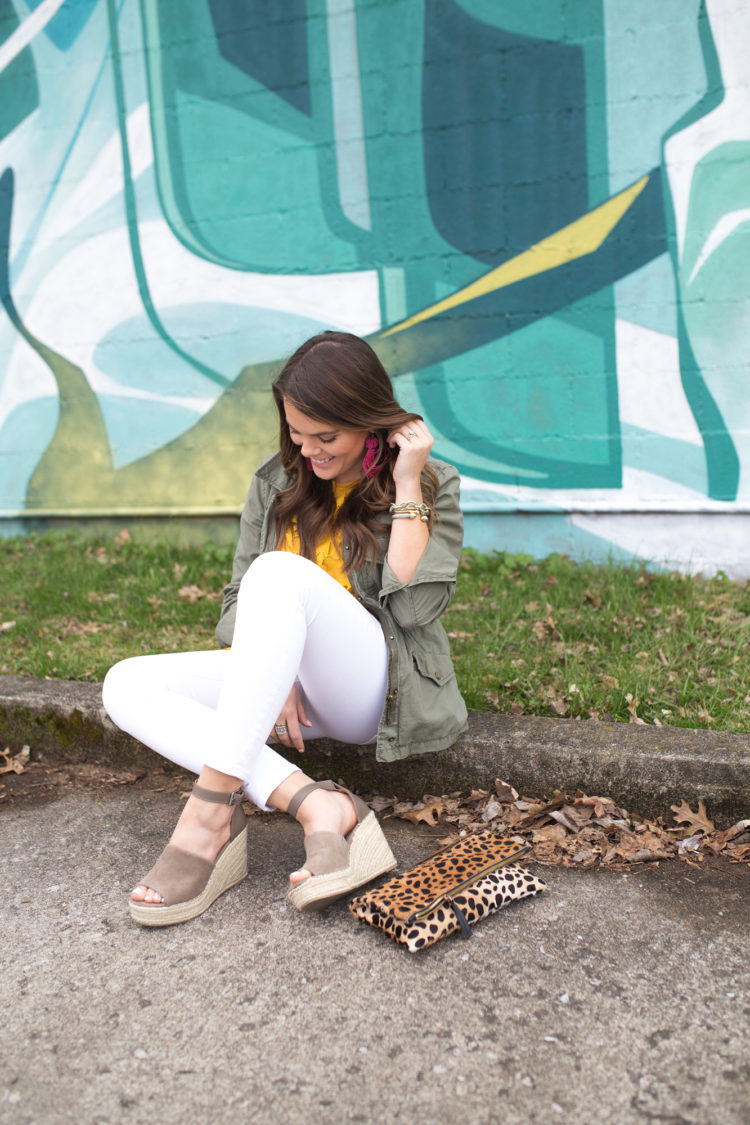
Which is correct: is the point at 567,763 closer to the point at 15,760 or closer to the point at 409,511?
the point at 409,511

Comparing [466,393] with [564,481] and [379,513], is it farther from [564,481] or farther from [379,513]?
[379,513]

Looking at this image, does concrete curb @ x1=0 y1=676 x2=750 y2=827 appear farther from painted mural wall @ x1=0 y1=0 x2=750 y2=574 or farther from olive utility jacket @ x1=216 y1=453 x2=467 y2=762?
painted mural wall @ x1=0 y1=0 x2=750 y2=574

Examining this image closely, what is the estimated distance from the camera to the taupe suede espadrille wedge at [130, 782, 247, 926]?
216cm

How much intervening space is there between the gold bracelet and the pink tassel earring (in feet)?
0.49

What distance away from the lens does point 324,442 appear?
248cm

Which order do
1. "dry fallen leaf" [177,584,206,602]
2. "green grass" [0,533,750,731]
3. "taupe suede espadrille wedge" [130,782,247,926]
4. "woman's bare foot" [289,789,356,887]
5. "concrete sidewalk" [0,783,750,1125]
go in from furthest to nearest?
"dry fallen leaf" [177,584,206,602], "green grass" [0,533,750,731], "woman's bare foot" [289,789,356,887], "taupe suede espadrille wedge" [130,782,247,926], "concrete sidewalk" [0,783,750,1125]

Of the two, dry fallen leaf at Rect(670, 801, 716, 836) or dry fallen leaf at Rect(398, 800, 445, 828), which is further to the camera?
dry fallen leaf at Rect(398, 800, 445, 828)

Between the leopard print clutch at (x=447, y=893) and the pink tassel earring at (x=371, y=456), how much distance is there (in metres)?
1.10

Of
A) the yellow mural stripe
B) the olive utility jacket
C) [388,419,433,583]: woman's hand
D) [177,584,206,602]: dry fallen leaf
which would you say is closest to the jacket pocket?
the olive utility jacket

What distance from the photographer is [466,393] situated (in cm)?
559

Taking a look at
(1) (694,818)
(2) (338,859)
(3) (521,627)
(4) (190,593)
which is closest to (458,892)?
(2) (338,859)

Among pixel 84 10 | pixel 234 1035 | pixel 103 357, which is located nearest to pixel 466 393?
pixel 103 357

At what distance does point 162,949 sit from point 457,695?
43.0 inches

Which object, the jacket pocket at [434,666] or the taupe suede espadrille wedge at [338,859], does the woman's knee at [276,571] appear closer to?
the jacket pocket at [434,666]
